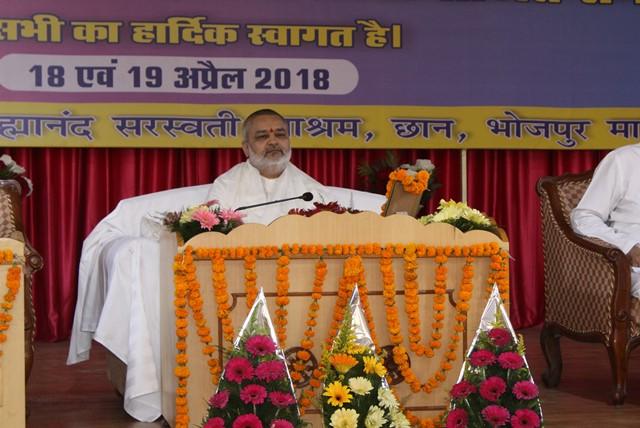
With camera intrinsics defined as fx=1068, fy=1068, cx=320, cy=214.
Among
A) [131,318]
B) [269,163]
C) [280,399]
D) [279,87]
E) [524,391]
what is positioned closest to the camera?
[280,399]

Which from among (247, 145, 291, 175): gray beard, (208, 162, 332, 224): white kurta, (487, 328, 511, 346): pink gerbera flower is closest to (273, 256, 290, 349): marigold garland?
(487, 328, 511, 346): pink gerbera flower

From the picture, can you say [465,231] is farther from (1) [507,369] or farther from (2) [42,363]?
(2) [42,363]

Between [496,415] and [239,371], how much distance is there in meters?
0.77

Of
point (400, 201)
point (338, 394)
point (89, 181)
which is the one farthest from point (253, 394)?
point (89, 181)

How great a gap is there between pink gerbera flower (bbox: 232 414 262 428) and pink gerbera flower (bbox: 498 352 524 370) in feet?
2.55

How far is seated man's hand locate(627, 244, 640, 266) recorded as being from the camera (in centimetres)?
482

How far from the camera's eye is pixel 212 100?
6664 mm

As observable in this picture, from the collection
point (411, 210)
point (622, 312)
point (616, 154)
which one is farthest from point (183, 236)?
point (616, 154)

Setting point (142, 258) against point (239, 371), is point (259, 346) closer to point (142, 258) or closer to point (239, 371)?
point (239, 371)

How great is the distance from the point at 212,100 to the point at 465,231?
10.4 ft

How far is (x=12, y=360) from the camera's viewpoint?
3646 mm

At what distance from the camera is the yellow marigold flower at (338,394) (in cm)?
315

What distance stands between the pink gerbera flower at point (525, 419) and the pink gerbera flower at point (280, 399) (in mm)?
669

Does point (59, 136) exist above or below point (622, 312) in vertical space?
above
